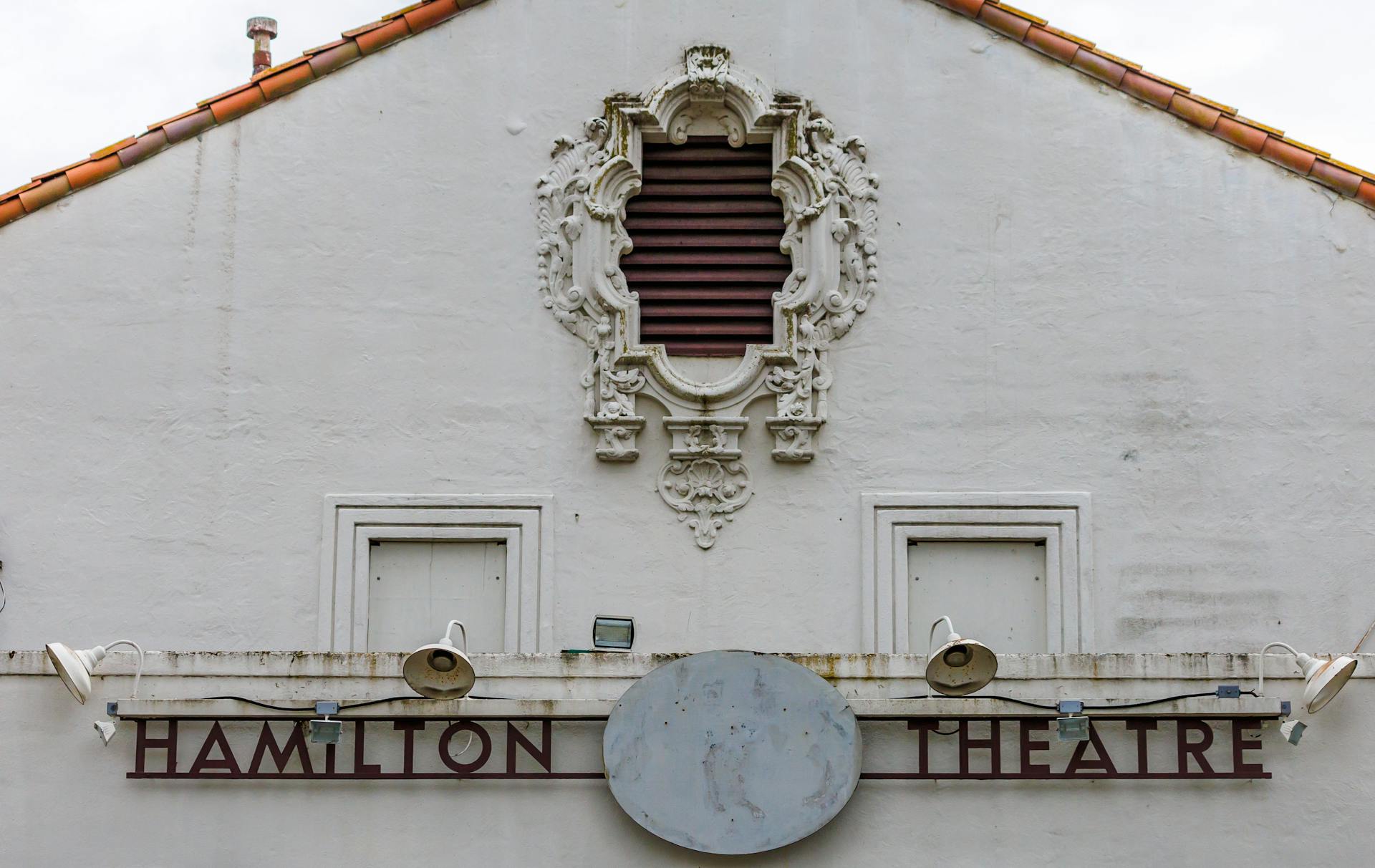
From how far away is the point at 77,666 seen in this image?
14.5 metres

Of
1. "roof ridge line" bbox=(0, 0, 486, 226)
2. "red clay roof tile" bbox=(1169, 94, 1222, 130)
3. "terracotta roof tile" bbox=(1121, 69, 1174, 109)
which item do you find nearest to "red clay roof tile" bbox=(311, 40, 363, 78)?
"roof ridge line" bbox=(0, 0, 486, 226)

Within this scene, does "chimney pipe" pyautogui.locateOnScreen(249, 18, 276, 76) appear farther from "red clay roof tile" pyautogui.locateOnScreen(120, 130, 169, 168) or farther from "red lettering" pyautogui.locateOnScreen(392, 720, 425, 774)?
"red lettering" pyautogui.locateOnScreen(392, 720, 425, 774)


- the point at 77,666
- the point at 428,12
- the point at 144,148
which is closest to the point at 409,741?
the point at 77,666

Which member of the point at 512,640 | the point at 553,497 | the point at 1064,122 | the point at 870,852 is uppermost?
the point at 1064,122

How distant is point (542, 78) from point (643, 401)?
2.69 metres

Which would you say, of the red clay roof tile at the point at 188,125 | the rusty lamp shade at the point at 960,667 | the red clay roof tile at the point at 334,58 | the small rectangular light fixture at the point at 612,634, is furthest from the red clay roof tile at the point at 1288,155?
the red clay roof tile at the point at 188,125

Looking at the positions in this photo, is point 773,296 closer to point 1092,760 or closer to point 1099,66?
point 1099,66

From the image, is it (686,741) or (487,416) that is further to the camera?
(487,416)

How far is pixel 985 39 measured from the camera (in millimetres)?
18156

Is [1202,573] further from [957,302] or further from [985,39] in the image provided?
[985,39]

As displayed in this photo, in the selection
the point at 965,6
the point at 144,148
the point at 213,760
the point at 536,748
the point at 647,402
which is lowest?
the point at 213,760

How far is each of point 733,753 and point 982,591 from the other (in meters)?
3.95

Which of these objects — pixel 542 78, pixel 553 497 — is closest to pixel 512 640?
pixel 553 497

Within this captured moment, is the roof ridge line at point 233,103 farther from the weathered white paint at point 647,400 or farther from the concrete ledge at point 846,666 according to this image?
the concrete ledge at point 846,666
